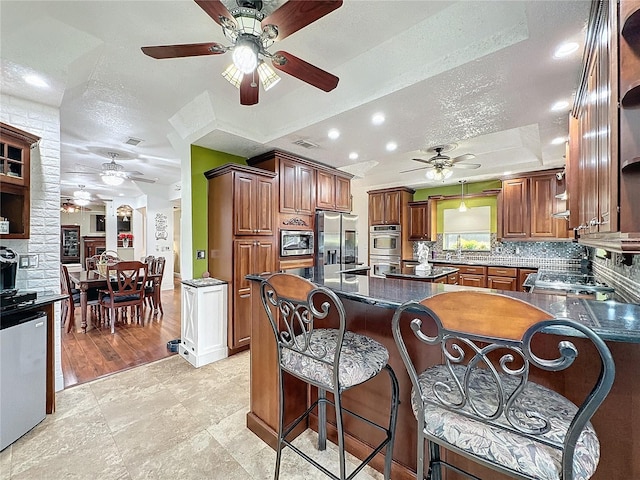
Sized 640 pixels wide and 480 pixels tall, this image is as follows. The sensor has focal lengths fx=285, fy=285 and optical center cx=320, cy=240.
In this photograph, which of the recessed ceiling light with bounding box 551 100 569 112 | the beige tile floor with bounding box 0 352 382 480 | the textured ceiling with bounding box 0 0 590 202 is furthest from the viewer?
the recessed ceiling light with bounding box 551 100 569 112

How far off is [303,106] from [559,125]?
2.66m

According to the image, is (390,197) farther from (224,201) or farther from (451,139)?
(224,201)

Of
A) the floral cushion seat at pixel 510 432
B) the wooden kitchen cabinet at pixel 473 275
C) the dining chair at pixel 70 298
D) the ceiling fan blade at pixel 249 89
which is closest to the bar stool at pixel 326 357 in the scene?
the floral cushion seat at pixel 510 432

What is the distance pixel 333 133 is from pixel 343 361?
266cm

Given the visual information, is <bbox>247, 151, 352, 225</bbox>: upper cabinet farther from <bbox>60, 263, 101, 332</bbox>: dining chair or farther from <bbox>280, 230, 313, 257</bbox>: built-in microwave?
<bbox>60, 263, 101, 332</bbox>: dining chair

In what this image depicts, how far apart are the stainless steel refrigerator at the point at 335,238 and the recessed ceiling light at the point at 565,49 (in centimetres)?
304

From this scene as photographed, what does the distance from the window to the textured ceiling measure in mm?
2238

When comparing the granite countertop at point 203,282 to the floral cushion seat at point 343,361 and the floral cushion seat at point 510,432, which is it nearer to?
the floral cushion seat at point 343,361

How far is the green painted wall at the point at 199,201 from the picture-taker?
11.7 ft

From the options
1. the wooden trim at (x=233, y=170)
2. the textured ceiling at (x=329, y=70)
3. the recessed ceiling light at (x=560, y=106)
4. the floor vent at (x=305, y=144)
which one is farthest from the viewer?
the floor vent at (x=305, y=144)

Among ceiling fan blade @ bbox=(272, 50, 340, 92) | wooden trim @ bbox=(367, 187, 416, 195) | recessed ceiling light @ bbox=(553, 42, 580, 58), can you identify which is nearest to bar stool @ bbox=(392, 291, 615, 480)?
ceiling fan blade @ bbox=(272, 50, 340, 92)

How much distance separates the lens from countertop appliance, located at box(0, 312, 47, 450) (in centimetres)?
183

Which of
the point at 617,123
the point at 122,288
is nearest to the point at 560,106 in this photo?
the point at 617,123

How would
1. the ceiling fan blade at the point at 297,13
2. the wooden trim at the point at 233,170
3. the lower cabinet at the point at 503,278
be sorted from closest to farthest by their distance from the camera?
the ceiling fan blade at the point at 297,13 → the wooden trim at the point at 233,170 → the lower cabinet at the point at 503,278
